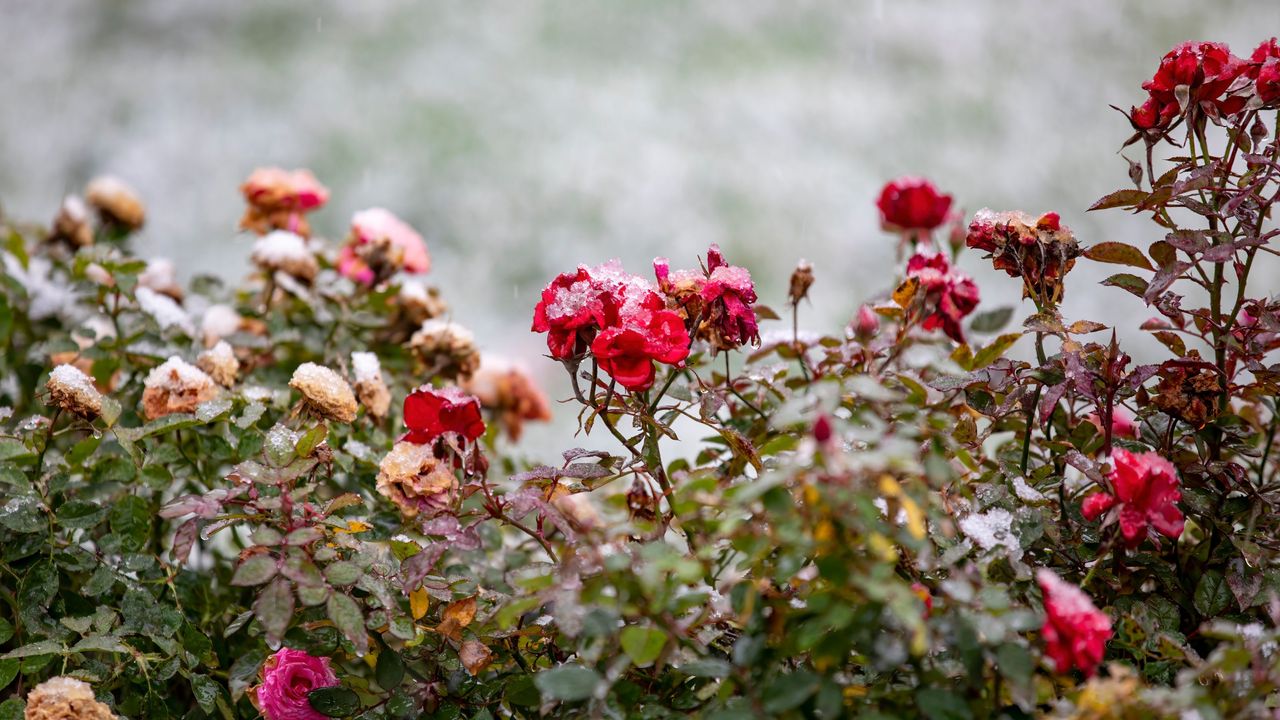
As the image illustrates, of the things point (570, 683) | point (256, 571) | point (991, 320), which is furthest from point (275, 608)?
point (991, 320)

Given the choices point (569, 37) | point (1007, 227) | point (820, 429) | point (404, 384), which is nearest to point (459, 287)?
point (569, 37)

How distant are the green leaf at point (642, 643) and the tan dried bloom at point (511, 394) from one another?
3.02ft

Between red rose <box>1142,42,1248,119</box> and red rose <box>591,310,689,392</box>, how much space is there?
46cm

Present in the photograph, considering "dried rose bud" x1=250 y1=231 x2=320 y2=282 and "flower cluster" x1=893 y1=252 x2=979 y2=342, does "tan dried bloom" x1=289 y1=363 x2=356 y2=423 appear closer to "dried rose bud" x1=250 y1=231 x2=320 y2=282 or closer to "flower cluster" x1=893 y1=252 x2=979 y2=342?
"dried rose bud" x1=250 y1=231 x2=320 y2=282

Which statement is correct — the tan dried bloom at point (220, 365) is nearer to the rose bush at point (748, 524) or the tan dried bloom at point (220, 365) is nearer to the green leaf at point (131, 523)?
the rose bush at point (748, 524)

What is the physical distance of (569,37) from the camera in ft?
15.2

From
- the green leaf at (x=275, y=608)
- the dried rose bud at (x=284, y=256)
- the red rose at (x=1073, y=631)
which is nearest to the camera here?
the red rose at (x=1073, y=631)

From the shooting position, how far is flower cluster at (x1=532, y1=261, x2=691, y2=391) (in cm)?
87

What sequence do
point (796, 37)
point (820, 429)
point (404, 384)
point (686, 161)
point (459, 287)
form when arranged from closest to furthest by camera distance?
1. point (820, 429)
2. point (404, 384)
3. point (459, 287)
4. point (686, 161)
5. point (796, 37)

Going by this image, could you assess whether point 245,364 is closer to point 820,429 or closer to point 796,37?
point 820,429

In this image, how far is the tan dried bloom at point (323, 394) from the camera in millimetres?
1073

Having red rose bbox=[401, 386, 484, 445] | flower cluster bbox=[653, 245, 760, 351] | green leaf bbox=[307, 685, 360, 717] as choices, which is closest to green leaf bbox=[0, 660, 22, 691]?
green leaf bbox=[307, 685, 360, 717]

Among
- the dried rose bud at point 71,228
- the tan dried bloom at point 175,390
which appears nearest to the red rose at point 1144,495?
the tan dried bloom at point 175,390

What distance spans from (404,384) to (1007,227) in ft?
2.84
